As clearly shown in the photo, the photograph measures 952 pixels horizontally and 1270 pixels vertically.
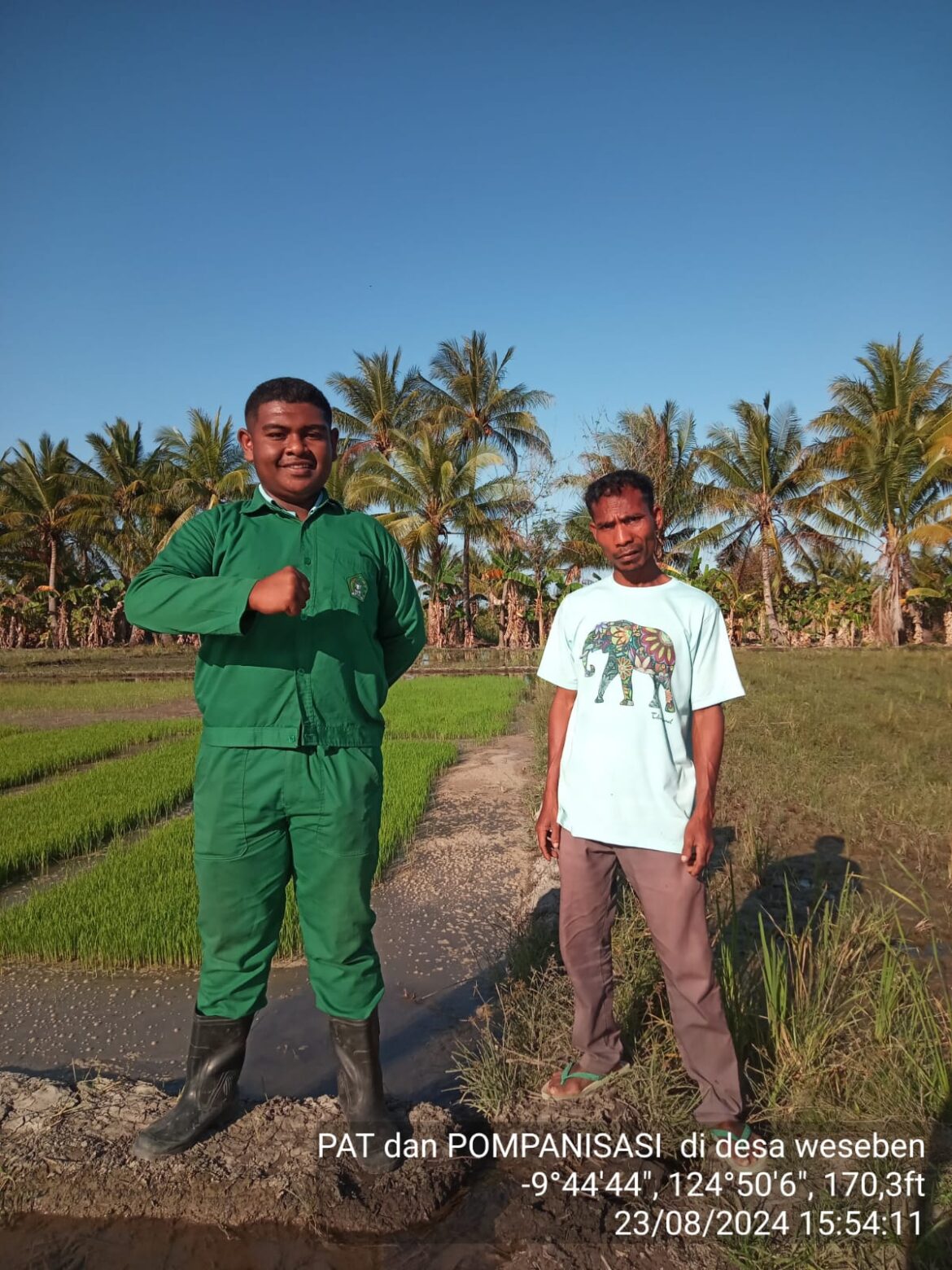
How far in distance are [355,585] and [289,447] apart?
33 cm

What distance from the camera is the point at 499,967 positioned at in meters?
2.83

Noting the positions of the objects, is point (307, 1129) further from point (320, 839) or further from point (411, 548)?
point (411, 548)

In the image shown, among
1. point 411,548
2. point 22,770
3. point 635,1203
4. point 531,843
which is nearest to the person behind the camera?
point 635,1203

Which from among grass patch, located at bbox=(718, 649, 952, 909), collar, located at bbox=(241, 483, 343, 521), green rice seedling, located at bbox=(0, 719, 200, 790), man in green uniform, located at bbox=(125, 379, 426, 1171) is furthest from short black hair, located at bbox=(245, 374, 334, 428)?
green rice seedling, located at bbox=(0, 719, 200, 790)

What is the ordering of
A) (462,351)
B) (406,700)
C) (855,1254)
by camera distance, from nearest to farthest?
(855,1254)
(406,700)
(462,351)

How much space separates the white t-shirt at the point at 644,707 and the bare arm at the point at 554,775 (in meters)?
0.10

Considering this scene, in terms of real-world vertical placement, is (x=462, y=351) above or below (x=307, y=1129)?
above

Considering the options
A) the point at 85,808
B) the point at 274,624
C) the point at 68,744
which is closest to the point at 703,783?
the point at 274,624

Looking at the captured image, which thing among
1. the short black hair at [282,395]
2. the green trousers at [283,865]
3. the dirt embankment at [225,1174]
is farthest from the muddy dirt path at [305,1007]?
the short black hair at [282,395]

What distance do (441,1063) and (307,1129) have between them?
23.6 inches

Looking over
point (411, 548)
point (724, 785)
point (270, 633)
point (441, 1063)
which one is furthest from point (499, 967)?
point (411, 548)

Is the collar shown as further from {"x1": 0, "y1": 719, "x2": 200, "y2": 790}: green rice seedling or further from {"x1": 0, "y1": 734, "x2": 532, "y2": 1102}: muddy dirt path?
{"x1": 0, "y1": 719, "x2": 200, "y2": 790}: green rice seedling

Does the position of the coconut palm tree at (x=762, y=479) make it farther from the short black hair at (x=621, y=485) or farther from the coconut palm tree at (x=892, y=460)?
the short black hair at (x=621, y=485)

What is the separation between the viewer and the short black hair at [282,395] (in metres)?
1.67
